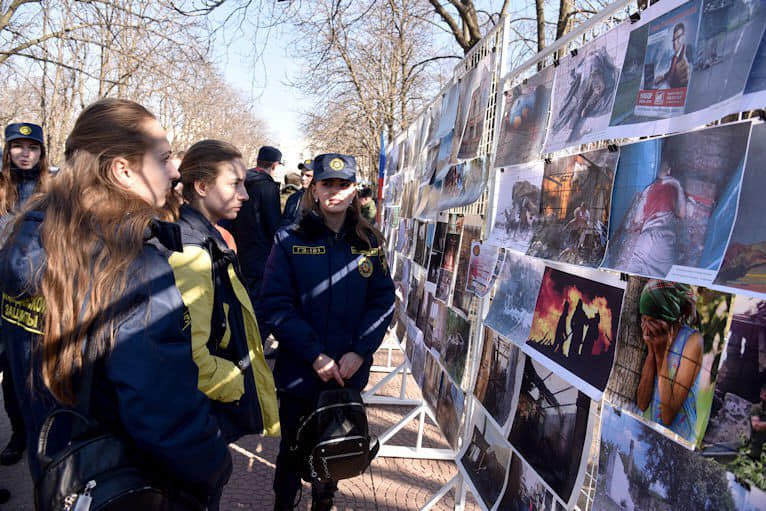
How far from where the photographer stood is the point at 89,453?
137cm

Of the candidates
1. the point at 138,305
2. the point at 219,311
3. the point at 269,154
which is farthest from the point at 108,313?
the point at 269,154

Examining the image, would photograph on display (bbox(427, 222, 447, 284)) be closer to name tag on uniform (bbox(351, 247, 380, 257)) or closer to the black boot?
name tag on uniform (bbox(351, 247, 380, 257))

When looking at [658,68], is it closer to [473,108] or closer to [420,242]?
[473,108]

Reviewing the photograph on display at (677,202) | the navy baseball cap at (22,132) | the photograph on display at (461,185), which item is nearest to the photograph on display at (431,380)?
the photograph on display at (461,185)

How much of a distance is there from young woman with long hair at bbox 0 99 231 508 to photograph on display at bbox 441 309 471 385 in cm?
141

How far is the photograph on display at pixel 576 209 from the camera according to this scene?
1523mm

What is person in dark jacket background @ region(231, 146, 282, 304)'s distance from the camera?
18.8 ft

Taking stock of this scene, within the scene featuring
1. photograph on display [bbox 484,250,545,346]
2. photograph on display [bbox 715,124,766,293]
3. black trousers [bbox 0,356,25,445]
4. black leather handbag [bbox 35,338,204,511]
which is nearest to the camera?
photograph on display [bbox 715,124,766,293]

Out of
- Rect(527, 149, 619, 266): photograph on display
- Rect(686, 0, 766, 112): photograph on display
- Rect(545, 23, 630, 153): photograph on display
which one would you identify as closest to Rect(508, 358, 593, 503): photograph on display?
Rect(527, 149, 619, 266): photograph on display

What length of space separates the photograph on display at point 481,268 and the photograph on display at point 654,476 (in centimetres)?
99

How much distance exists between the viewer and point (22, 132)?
4.05 meters

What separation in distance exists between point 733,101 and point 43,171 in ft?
15.5

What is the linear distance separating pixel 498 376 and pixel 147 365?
4.70ft

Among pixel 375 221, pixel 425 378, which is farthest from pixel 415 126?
pixel 375 221
